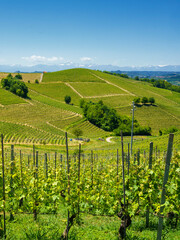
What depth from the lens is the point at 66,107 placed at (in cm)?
9619

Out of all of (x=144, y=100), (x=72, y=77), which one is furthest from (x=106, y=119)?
(x=72, y=77)

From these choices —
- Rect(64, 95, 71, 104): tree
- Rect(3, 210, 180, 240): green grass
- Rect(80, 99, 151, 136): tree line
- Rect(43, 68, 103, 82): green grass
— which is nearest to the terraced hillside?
Rect(43, 68, 103, 82): green grass

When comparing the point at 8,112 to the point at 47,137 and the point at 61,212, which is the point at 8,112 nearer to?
the point at 47,137

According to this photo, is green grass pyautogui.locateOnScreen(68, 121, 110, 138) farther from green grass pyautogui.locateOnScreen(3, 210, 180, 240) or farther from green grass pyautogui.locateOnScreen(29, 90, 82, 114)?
green grass pyautogui.locateOnScreen(3, 210, 180, 240)

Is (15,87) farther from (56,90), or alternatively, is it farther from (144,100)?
(144,100)

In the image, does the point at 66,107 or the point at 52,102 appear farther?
the point at 52,102

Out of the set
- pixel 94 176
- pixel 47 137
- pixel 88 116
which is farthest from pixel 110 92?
pixel 94 176

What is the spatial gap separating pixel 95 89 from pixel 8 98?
49362mm

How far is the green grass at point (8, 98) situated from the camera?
88375 millimetres

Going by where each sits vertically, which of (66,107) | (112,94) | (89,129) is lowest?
(89,129)

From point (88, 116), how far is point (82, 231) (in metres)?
78.0

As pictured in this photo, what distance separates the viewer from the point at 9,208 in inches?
269

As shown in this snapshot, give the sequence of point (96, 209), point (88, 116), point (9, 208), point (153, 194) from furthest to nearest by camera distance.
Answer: point (88, 116)
point (96, 209)
point (9, 208)
point (153, 194)

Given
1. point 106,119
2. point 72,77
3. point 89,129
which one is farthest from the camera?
point 72,77
